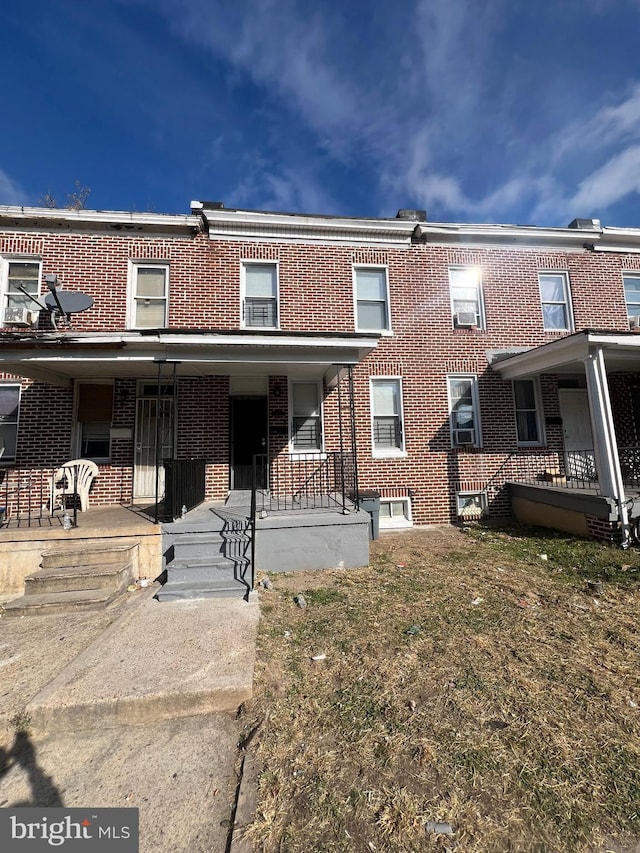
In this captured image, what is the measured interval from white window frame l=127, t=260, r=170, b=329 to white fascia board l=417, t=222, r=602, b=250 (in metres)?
6.60

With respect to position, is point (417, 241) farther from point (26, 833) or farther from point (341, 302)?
point (26, 833)

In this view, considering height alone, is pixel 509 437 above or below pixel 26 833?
above

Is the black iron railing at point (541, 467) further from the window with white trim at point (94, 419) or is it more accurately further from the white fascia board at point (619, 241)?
the window with white trim at point (94, 419)

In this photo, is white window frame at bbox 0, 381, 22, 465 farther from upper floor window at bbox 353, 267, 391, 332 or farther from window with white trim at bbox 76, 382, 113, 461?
upper floor window at bbox 353, 267, 391, 332

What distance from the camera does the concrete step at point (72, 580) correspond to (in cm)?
495

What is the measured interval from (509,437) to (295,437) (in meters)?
A: 5.54

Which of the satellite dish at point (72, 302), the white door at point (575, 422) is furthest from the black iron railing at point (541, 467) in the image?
the satellite dish at point (72, 302)

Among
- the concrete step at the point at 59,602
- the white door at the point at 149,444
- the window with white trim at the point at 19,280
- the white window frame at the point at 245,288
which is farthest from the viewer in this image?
the white window frame at the point at 245,288

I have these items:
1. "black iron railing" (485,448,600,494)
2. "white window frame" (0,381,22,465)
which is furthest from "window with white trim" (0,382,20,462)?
"black iron railing" (485,448,600,494)

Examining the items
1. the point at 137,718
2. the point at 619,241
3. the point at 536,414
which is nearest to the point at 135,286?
the point at 137,718

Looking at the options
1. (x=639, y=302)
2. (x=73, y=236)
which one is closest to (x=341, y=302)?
(x=73, y=236)

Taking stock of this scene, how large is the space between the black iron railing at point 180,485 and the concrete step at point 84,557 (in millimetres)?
855

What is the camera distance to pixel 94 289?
334 inches

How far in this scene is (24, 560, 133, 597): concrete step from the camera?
4945 millimetres
